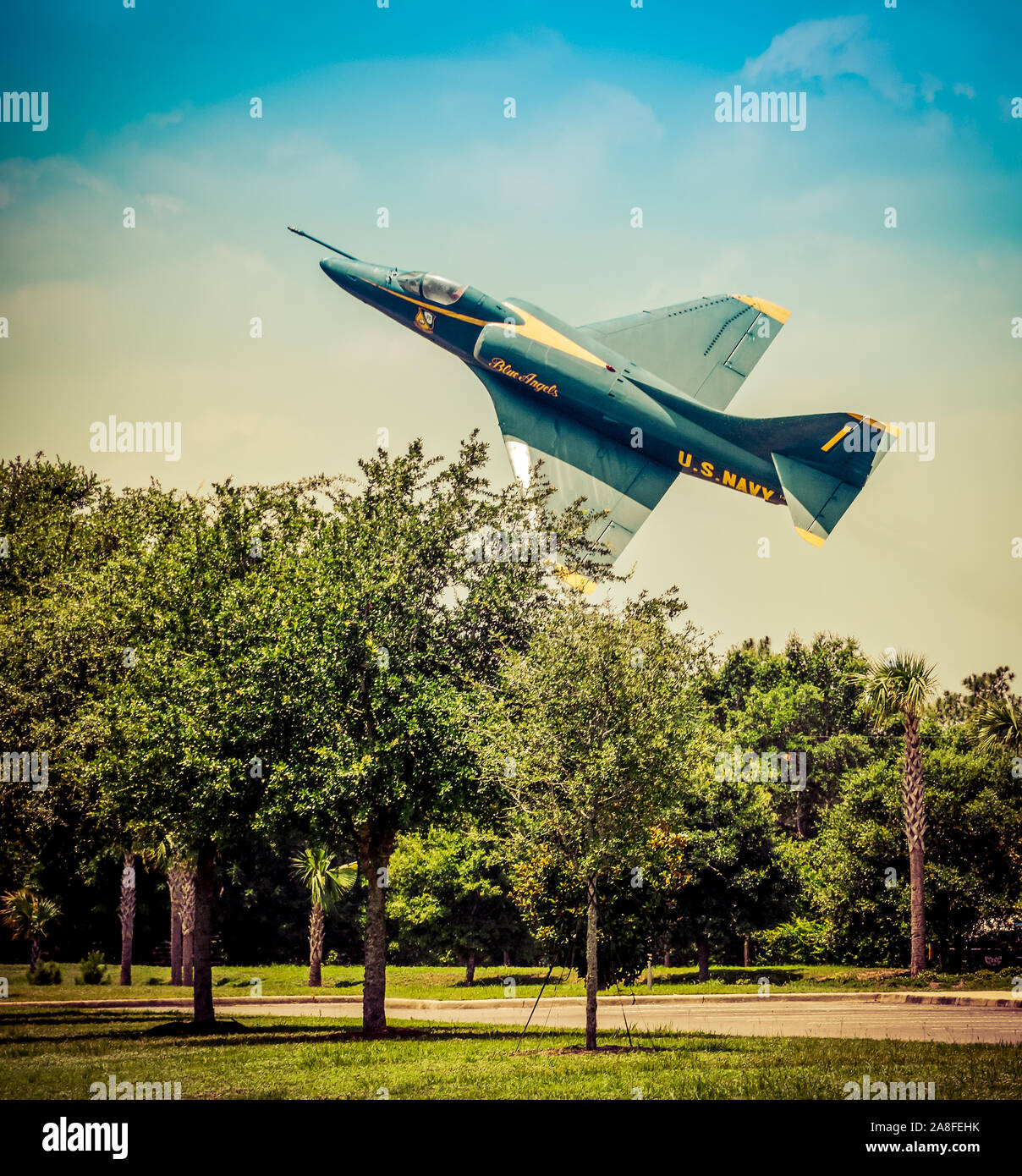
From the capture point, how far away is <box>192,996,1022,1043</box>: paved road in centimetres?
2253

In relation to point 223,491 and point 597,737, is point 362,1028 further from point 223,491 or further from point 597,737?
point 223,491

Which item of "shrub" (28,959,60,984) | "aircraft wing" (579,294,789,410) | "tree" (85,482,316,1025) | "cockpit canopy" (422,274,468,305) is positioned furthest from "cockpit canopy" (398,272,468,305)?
"shrub" (28,959,60,984)

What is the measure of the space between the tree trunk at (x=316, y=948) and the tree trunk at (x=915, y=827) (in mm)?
19728

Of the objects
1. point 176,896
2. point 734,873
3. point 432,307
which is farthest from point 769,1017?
point 432,307

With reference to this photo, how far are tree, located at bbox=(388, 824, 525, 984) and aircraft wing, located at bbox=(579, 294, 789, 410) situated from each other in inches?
774

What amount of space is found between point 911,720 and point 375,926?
72.2ft

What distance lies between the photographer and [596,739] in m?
20.1

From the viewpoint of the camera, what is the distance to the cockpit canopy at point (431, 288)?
37.8 m

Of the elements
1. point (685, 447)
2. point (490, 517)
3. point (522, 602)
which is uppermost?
point (685, 447)

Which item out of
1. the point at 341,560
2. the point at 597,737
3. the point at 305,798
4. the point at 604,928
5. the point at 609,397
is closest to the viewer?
the point at 597,737

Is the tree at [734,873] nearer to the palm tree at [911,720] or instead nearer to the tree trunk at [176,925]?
the palm tree at [911,720]

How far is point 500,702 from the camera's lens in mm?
21266
